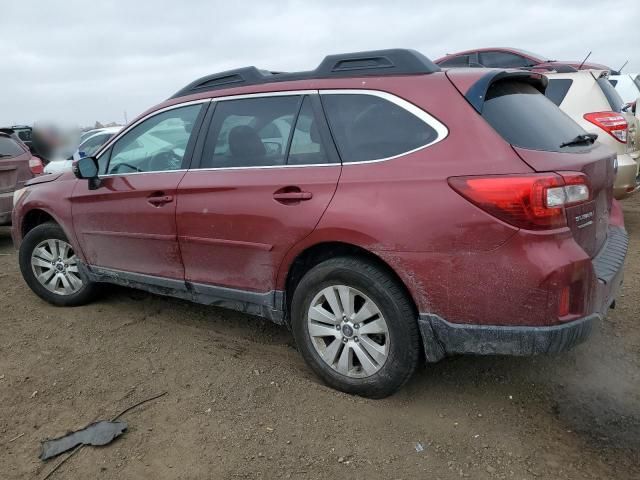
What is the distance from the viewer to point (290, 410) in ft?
9.82

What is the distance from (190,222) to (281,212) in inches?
30.1

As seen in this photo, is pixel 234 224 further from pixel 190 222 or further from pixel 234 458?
pixel 234 458

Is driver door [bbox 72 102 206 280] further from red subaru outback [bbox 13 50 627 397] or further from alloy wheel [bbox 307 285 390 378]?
alloy wheel [bbox 307 285 390 378]

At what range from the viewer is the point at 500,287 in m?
2.51

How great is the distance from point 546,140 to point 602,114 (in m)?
3.83

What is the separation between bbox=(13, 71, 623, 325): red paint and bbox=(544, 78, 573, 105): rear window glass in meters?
3.29

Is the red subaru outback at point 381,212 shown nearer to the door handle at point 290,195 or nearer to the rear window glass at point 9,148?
the door handle at point 290,195

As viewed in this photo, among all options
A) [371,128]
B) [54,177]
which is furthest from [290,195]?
[54,177]

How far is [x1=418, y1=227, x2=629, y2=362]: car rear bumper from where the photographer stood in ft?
8.25

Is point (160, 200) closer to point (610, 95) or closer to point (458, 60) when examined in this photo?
point (610, 95)

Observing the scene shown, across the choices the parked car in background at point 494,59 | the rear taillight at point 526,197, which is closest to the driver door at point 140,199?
the rear taillight at point 526,197

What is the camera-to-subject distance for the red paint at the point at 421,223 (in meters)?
2.49

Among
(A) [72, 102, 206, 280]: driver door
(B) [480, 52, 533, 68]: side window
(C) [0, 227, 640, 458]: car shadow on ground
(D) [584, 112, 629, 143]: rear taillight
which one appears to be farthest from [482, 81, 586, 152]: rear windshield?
(B) [480, 52, 533, 68]: side window

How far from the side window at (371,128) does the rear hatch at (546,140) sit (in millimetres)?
300
